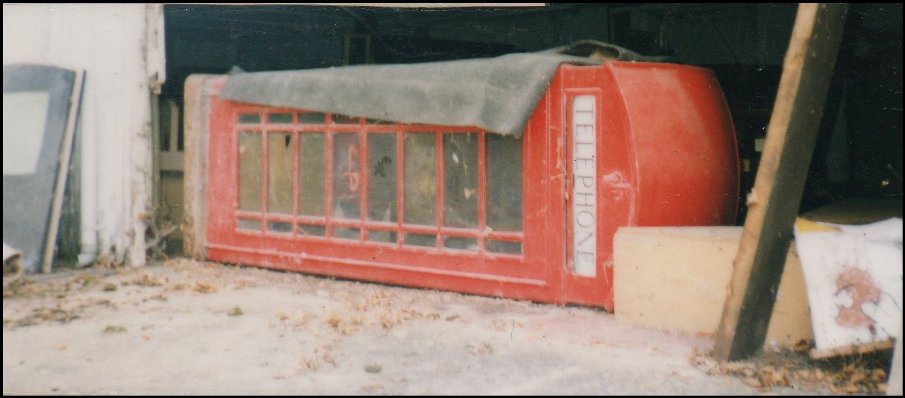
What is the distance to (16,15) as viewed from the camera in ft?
25.7

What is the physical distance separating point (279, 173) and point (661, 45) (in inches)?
162

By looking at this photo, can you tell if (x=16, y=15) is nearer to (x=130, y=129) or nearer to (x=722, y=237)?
(x=130, y=129)

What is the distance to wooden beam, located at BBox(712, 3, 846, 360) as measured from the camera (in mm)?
4199

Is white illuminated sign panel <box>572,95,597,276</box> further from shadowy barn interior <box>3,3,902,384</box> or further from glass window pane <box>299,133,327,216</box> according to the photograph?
glass window pane <box>299,133,327,216</box>

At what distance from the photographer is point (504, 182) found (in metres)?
6.19

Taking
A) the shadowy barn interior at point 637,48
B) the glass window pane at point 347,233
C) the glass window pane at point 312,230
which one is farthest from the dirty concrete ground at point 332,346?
the shadowy barn interior at point 637,48

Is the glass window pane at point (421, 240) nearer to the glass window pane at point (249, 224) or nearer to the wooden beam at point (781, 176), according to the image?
the glass window pane at point (249, 224)

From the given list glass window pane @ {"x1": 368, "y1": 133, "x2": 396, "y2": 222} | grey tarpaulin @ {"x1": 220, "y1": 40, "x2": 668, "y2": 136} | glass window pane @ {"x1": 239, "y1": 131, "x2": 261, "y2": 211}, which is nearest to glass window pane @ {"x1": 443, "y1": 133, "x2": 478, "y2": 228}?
grey tarpaulin @ {"x1": 220, "y1": 40, "x2": 668, "y2": 136}

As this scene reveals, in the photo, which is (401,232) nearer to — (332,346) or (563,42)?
(332,346)

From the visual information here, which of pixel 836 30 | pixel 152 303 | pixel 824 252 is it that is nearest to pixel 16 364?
pixel 152 303

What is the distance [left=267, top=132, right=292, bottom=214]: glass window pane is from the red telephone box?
14 mm

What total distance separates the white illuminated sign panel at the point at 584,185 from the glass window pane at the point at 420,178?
1184 mm

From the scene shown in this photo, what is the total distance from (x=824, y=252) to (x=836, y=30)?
3.73 feet

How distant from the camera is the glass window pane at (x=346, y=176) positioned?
696 centimetres
